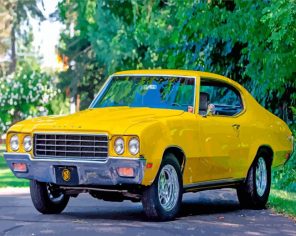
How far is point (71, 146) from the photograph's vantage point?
1186 centimetres

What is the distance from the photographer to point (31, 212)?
13.2m

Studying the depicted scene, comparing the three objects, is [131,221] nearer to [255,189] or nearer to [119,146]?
[119,146]

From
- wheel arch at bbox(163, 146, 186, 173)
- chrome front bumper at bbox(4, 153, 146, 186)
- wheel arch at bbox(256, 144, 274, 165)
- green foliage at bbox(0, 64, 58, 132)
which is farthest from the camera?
green foliage at bbox(0, 64, 58, 132)

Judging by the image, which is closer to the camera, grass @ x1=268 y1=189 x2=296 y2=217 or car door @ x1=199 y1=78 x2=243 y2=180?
car door @ x1=199 y1=78 x2=243 y2=180

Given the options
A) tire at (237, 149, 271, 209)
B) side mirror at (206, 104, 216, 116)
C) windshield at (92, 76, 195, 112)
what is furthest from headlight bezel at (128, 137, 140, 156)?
tire at (237, 149, 271, 209)

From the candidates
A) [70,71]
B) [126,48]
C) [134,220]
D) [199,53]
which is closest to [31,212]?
[134,220]

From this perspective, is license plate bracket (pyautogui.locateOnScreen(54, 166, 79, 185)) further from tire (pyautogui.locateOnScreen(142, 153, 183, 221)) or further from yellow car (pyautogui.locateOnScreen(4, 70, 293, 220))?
tire (pyautogui.locateOnScreen(142, 153, 183, 221))

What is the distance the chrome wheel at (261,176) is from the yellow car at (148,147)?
0.02 metres

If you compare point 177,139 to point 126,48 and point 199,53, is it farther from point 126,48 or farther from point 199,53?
point 126,48

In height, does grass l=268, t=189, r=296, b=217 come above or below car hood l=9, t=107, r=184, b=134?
→ below

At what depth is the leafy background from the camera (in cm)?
1980

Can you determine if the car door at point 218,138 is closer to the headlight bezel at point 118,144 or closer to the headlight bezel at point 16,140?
the headlight bezel at point 118,144

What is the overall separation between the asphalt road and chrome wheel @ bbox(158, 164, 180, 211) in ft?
0.78

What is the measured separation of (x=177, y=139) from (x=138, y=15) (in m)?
22.6
